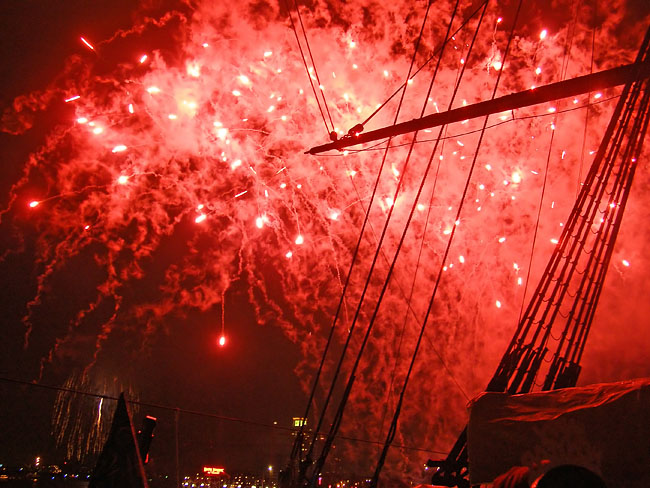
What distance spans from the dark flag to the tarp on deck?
138 inches

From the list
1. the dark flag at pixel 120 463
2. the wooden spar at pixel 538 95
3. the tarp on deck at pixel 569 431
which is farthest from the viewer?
the wooden spar at pixel 538 95

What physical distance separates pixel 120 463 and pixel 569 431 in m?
4.38

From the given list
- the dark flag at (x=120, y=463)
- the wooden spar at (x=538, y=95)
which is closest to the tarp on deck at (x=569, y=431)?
the dark flag at (x=120, y=463)

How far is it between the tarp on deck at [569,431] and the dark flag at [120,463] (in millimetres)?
3509

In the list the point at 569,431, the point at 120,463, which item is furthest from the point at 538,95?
the point at 120,463

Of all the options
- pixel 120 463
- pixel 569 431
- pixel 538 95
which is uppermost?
pixel 538 95

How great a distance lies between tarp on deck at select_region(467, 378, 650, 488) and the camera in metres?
3.91

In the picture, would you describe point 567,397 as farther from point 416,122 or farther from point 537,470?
point 416,122

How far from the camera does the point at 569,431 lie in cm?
430

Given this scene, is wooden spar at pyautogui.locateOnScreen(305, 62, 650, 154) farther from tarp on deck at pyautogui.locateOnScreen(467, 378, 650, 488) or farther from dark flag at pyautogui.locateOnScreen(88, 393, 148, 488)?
dark flag at pyautogui.locateOnScreen(88, 393, 148, 488)

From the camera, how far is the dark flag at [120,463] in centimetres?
419

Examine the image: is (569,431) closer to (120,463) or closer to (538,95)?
(120,463)

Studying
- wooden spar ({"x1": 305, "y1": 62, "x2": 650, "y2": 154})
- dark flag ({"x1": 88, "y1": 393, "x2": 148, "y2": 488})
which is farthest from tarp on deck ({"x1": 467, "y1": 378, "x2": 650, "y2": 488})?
wooden spar ({"x1": 305, "y1": 62, "x2": 650, "y2": 154})

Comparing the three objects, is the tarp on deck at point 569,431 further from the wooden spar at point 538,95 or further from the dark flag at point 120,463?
the wooden spar at point 538,95
